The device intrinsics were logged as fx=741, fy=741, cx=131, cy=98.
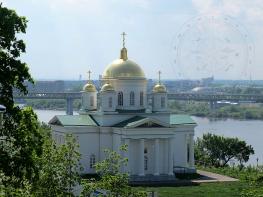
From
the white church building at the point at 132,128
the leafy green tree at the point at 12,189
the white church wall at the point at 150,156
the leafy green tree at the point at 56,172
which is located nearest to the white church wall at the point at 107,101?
the white church building at the point at 132,128

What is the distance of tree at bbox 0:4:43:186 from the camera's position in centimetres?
1064

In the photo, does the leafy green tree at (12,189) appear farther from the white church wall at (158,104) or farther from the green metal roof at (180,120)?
the green metal roof at (180,120)

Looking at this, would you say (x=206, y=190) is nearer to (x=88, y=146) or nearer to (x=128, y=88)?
(x=88, y=146)

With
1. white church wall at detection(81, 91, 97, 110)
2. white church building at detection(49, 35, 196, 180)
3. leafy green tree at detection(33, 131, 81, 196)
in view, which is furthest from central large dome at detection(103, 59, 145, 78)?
leafy green tree at detection(33, 131, 81, 196)

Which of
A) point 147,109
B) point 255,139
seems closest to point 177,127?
point 147,109

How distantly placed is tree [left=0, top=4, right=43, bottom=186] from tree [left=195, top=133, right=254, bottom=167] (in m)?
25.8

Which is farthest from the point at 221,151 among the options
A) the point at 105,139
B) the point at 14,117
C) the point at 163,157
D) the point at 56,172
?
the point at 14,117

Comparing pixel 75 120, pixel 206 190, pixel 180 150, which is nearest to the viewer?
pixel 206 190

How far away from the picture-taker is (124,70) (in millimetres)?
30453

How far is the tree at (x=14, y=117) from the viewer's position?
10641mm

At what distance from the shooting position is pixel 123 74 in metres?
30.5

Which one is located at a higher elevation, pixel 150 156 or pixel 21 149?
pixel 21 149

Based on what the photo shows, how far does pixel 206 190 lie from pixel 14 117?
1576 centimetres

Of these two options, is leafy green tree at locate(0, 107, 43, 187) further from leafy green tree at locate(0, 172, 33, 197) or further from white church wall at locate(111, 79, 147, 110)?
white church wall at locate(111, 79, 147, 110)
